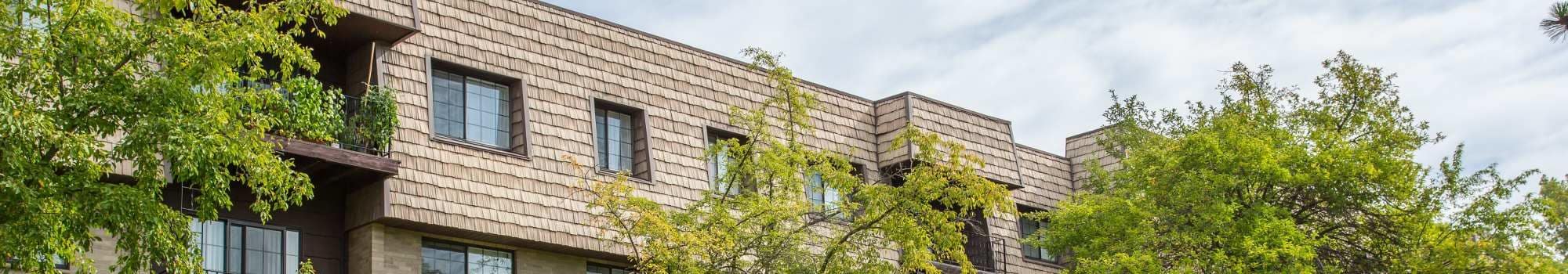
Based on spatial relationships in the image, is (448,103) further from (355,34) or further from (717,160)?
(717,160)

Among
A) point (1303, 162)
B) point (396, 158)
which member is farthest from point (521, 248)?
point (1303, 162)

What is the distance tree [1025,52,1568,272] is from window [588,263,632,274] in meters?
7.46

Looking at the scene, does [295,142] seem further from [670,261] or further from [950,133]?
[950,133]

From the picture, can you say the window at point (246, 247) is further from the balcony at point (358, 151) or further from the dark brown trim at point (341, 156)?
the dark brown trim at point (341, 156)

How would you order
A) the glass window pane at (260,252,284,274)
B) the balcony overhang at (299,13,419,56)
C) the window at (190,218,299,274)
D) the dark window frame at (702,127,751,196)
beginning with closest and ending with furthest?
the window at (190,218,299,274) < the glass window pane at (260,252,284,274) < the balcony overhang at (299,13,419,56) < the dark window frame at (702,127,751,196)

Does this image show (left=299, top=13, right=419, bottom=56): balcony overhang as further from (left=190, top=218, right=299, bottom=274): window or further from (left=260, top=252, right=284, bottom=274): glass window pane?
(left=260, top=252, right=284, bottom=274): glass window pane

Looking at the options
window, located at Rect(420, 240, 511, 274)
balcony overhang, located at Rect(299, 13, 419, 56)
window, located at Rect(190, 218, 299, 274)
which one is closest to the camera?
window, located at Rect(190, 218, 299, 274)

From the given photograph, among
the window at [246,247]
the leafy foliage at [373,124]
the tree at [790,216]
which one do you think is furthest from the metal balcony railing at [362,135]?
the tree at [790,216]

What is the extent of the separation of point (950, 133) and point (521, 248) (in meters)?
10.8

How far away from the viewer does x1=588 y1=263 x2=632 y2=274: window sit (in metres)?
23.6

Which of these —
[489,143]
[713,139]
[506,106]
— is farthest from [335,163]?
[713,139]

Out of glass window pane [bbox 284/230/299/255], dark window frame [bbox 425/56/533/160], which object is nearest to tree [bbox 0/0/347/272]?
glass window pane [bbox 284/230/299/255]

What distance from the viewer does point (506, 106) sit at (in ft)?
75.6

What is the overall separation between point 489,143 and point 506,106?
756 mm
